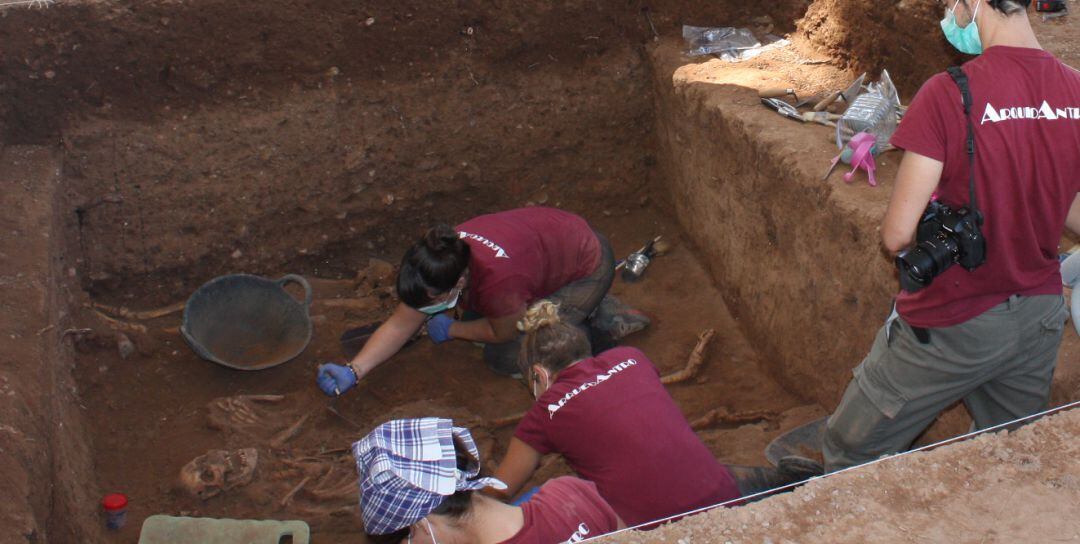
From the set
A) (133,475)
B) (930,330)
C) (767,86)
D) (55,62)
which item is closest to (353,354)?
(133,475)

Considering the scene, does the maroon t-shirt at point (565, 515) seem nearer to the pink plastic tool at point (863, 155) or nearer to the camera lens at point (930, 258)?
the camera lens at point (930, 258)

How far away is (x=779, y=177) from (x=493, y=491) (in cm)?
187

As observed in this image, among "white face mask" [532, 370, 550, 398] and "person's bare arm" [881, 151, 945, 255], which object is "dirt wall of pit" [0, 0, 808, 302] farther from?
"person's bare arm" [881, 151, 945, 255]

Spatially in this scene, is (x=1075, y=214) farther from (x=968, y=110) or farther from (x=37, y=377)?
(x=37, y=377)

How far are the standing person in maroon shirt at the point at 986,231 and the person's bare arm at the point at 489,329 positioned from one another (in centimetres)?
152

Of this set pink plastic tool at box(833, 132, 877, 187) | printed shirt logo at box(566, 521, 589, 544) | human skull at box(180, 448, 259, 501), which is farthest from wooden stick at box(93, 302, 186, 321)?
pink plastic tool at box(833, 132, 877, 187)

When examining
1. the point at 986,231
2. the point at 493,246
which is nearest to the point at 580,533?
the point at 986,231

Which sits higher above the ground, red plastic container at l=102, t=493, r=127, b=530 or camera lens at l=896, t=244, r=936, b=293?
camera lens at l=896, t=244, r=936, b=293

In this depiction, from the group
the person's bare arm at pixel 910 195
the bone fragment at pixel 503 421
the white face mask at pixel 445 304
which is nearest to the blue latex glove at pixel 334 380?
the white face mask at pixel 445 304

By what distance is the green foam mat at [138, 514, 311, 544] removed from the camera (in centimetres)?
325

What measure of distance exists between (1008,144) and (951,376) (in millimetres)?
679

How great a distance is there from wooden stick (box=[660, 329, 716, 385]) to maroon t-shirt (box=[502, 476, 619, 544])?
6.32ft

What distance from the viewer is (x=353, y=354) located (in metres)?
4.62

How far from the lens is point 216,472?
12.2 feet
